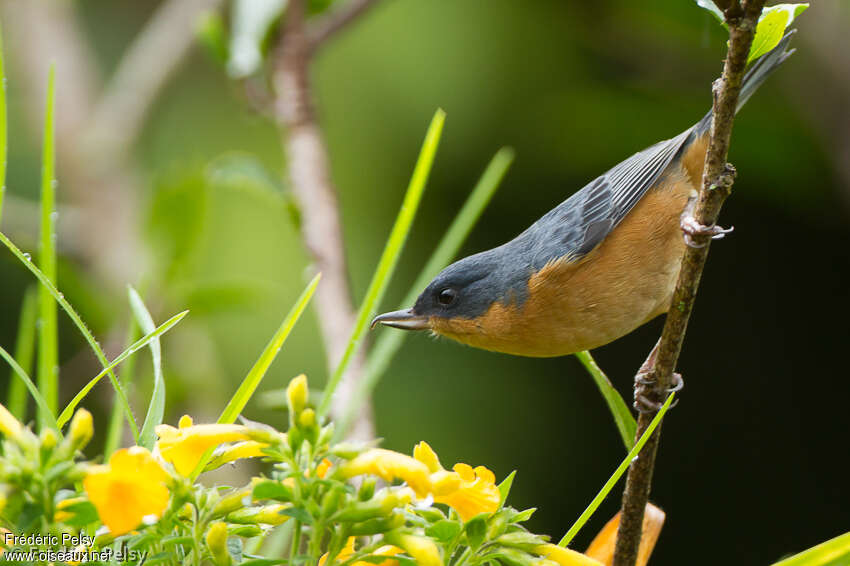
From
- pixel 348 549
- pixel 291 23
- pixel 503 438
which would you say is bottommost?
pixel 503 438

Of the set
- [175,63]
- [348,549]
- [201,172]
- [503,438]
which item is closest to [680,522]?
[503,438]

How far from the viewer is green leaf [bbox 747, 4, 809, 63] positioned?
3.43 feet

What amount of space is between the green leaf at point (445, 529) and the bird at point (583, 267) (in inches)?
40.3

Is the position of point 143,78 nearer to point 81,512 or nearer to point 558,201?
point 558,201

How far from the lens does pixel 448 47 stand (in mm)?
3715

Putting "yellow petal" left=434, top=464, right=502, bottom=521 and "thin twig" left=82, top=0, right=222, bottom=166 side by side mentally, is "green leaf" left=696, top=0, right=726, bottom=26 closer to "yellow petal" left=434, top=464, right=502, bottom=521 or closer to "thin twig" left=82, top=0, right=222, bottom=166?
"yellow petal" left=434, top=464, right=502, bottom=521

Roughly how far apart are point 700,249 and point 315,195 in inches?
47.9

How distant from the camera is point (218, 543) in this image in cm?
85

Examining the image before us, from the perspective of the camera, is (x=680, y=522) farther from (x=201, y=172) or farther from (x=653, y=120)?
(x=201, y=172)

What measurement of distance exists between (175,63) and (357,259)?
41.3 inches

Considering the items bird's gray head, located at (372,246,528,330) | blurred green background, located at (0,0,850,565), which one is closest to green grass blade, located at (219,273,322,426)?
bird's gray head, located at (372,246,528,330)

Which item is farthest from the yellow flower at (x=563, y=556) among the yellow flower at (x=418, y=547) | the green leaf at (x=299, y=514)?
the green leaf at (x=299, y=514)

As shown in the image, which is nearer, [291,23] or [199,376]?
[291,23]

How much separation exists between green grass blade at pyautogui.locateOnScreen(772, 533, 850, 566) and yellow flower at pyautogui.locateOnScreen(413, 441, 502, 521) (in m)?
0.31
